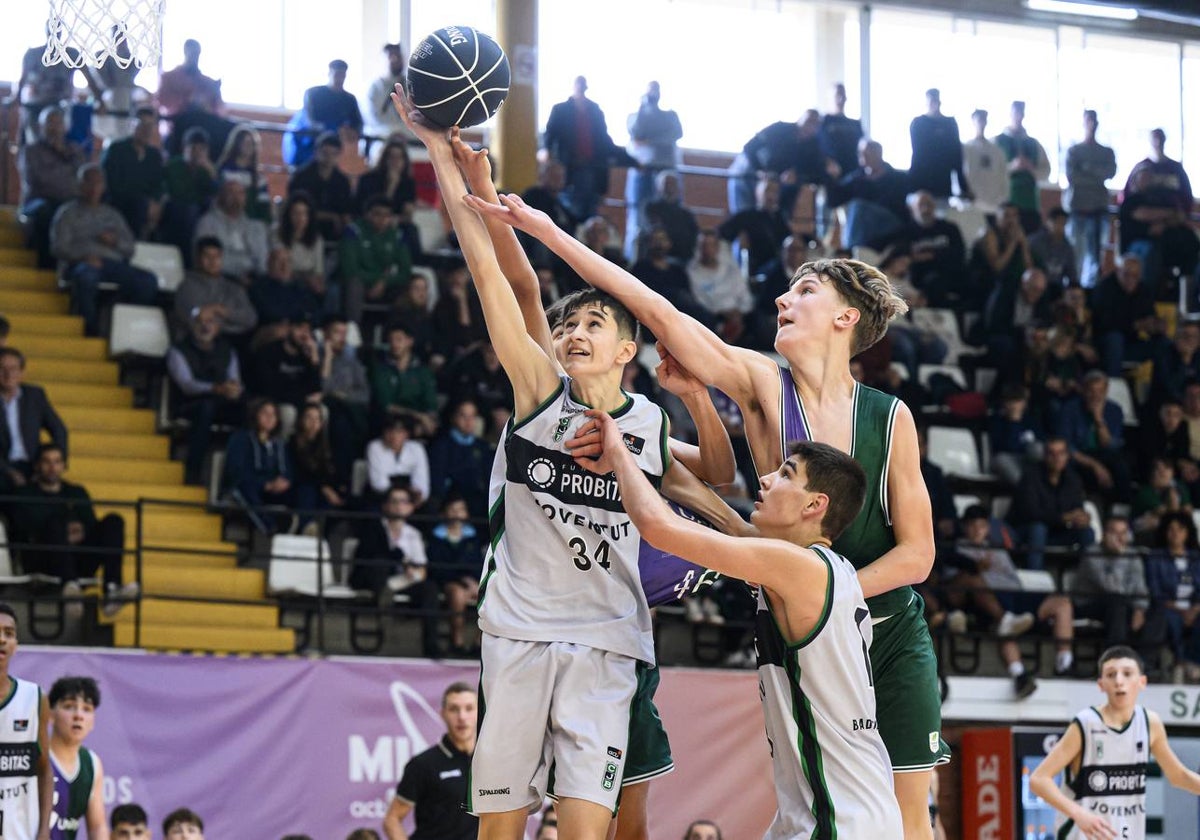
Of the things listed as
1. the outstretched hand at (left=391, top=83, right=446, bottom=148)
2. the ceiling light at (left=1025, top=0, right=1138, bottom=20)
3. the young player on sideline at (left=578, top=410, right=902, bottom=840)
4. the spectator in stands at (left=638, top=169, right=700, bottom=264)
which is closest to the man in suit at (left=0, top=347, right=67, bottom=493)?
the spectator in stands at (left=638, top=169, right=700, bottom=264)

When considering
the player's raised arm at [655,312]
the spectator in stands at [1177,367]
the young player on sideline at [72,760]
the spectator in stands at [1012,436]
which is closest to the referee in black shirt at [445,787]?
the young player on sideline at [72,760]

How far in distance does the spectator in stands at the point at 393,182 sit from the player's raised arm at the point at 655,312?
1023cm

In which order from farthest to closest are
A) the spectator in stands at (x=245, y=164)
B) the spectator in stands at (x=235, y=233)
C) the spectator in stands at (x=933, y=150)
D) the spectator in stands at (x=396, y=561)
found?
the spectator in stands at (x=933, y=150) < the spectator in stands at (x=245, y=164) < the spectator in stands at (x=235, y=233) < the spectator in stands at (x=396, y=561)

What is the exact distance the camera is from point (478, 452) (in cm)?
1321

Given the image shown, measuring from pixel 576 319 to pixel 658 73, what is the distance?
627 inches

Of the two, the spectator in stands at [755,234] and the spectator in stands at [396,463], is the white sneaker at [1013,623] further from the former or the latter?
the spectator in stands at [396,463]

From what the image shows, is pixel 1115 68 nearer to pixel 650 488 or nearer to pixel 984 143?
pixel 984 143

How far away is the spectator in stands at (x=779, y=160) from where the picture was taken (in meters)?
17.6

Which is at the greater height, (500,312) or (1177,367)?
(1177,367)

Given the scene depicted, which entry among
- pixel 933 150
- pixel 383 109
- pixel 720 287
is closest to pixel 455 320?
pixel 720 287

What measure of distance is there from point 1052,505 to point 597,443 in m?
10.8

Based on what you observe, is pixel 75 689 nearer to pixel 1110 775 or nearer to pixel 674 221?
pixel 1110 775

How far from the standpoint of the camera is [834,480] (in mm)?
4773

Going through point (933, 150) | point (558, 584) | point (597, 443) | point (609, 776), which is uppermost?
point (933, 150)
